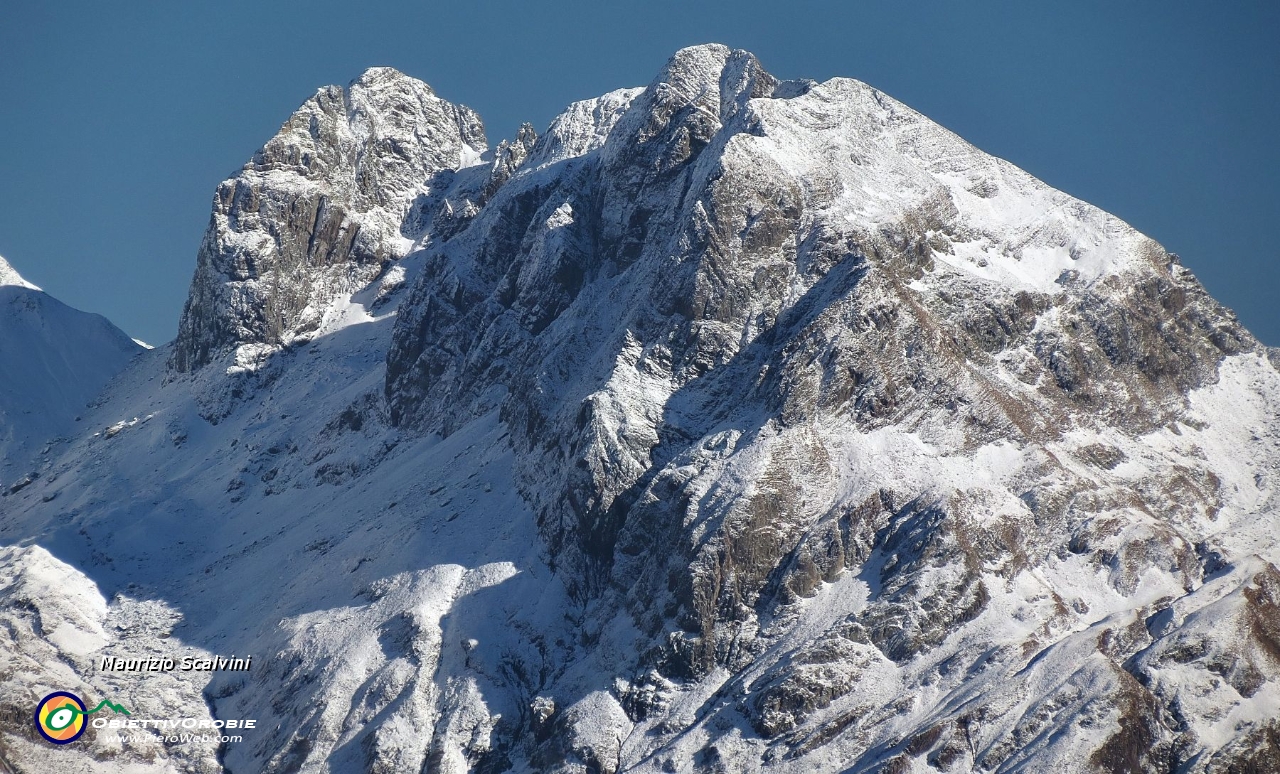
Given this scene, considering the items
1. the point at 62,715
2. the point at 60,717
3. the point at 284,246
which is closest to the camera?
the point at 60,717

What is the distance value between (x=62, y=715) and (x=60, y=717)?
1.07ft

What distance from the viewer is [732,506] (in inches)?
4336

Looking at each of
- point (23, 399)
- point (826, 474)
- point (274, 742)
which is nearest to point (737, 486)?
point (826, 474)

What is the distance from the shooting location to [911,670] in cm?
10150

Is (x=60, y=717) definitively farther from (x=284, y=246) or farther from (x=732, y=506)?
(x=284, y=246)

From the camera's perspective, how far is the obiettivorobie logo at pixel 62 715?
11000cm

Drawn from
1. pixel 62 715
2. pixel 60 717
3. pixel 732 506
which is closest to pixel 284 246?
pixel 62 715

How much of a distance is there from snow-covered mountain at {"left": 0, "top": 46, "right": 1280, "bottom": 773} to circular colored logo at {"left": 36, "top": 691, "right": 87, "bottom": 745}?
1553mm

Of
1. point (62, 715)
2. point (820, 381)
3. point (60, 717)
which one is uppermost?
point (820, 381)

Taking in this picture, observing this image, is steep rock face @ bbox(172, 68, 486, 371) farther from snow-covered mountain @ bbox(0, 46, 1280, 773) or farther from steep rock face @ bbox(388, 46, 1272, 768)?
steep rock face @ bbox(388, 46, 1272, 768)

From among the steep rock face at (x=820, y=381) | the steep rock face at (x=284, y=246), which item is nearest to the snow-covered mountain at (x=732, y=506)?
the steep rock face at (x=820, y=381)

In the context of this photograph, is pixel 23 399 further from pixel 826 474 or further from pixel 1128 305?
pixel 1128 305

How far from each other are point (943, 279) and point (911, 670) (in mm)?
42562

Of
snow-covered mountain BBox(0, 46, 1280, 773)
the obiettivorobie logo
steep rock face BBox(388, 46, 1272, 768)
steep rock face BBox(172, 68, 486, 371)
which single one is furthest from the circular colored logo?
steep rock face BBox(172, 68, 486, 371)
